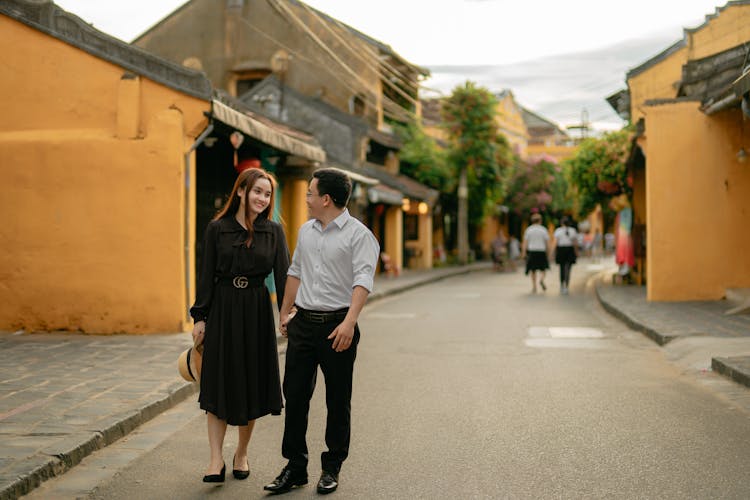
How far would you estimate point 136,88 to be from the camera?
41.1 ft

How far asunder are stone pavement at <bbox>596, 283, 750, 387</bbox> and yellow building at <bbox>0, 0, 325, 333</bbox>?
6895 mm

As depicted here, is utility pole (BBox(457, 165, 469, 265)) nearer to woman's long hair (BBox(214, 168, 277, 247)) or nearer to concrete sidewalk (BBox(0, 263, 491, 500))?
concrete sidewalk (BBox(0, 263, 491, 500))

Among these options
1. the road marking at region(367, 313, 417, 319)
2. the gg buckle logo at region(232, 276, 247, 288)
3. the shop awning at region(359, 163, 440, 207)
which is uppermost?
the shop awning at region(359, 163, 440, 207)

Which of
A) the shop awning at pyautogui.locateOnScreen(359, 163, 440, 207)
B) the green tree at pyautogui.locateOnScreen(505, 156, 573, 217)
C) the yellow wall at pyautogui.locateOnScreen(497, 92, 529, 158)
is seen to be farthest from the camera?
the yellow wall at pyautogui.locateOnScreen(497, 92, 529, 158)

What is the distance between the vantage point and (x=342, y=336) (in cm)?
503

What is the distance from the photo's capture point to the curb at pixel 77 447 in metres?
5.05

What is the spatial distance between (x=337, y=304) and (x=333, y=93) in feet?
102

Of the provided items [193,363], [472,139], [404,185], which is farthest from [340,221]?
[472,139]

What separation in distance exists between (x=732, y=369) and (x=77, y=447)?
6311 mm

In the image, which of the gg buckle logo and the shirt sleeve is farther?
the gg buckle logo

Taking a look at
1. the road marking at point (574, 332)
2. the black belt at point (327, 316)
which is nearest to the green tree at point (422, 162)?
the road marking at point (574, 332)

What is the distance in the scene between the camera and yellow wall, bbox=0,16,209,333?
1241 centimetres

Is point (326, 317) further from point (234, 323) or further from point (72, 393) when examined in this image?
point (72, 393)

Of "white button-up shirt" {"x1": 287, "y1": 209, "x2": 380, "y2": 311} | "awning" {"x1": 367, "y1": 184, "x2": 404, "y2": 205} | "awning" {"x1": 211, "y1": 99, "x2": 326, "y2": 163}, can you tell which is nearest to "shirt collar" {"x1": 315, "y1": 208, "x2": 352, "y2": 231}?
"white button-up shirt" {"x1": 287, "y1": 209, "x2": 380, "y2": 311}
